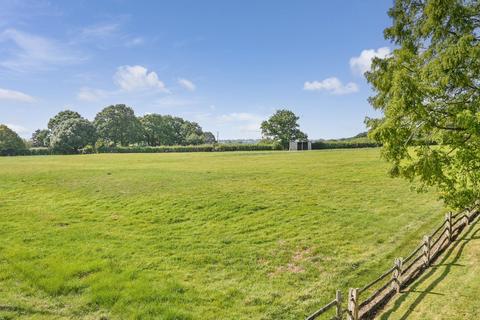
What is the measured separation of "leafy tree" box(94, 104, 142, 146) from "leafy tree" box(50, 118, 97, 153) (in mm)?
11189

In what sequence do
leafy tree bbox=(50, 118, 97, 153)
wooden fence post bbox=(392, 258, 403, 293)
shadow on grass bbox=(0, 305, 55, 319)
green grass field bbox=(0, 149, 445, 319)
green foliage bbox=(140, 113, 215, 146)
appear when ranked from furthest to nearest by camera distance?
1. green foliage bbox=(140, 113, 215, 146)
2. leafy tree bbox=(50, 118, 97, 153)
3. wooden fence post bbox=(392, 258, 403, 293)
4. green grass field bbox=(0, 149, 445, 319)
5. shadow on grass bbox=(0, 305, 55, 319)

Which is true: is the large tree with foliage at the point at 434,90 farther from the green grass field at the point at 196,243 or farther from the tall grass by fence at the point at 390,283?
the green grass field at the point at 196,243

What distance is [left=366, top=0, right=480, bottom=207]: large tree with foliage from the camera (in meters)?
8.36

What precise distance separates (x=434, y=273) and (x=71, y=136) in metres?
89.2

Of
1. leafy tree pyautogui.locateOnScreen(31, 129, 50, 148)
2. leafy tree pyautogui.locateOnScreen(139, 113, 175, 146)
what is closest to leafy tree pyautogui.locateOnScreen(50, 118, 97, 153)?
leafy tree pyautogui.locateOnScreen(139, 113, 175, 146)

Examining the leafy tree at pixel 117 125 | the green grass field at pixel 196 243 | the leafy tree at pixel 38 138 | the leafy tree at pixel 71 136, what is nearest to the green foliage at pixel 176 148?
the leafy tree at pixel 71 136

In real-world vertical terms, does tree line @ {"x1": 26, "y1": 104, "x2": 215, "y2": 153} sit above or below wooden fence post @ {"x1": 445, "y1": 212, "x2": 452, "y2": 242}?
above

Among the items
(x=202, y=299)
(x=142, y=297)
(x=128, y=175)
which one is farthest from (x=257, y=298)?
(x=128, y=175)

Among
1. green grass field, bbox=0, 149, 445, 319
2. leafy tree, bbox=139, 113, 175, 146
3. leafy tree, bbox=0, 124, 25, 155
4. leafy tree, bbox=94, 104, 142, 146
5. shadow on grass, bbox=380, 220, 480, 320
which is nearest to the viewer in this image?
shadow on grass, bbox=380, 220, 480, 320

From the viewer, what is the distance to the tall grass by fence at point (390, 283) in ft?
28.5

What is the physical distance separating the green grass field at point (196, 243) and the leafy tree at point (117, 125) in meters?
77.5

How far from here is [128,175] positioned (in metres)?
29.5

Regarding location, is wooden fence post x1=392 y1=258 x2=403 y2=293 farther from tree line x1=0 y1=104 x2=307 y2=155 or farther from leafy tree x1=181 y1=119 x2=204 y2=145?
leafy tree x1=181 y1=119 x2=204 y2=145

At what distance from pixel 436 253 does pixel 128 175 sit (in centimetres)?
2496
